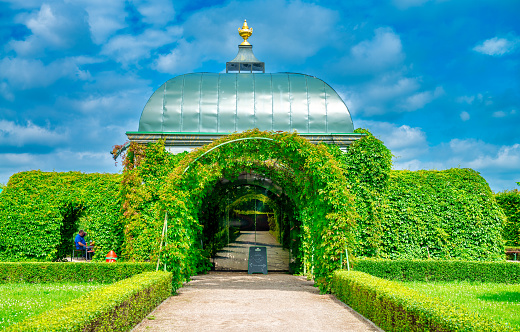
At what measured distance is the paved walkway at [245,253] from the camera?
54.6 ft

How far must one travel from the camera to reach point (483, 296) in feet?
32.0

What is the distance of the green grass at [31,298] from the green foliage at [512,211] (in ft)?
61.1

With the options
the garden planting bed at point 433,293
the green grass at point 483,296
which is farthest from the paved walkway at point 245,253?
the green grass at point 483,296

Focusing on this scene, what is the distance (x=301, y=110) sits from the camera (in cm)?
1580

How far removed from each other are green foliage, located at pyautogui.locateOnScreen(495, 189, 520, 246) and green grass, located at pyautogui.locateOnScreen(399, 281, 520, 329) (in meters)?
9.91

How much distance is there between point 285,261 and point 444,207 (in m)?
6.19

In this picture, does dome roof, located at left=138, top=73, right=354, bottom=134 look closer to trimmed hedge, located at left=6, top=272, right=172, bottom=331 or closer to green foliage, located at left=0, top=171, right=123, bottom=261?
green foliage, located at left=0, top=171, right=123, bottom=261

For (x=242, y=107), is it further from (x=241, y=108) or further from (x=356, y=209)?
(x=356, y=209)

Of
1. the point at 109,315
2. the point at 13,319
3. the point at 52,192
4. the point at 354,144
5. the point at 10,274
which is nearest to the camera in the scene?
the point at 109,315

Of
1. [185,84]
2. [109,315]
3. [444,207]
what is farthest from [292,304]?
[185,84]

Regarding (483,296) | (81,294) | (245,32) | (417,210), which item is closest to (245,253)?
(417,210)

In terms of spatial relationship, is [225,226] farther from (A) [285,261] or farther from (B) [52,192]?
(B) [52,192]

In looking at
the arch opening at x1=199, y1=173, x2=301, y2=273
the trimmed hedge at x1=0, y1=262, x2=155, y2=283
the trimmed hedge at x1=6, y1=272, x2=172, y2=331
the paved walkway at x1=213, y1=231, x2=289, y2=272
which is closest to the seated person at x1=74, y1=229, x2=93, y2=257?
the trimmed hedge at x1=0, y1=262, x2=155, y2=283

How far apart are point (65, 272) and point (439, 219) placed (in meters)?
11.5
